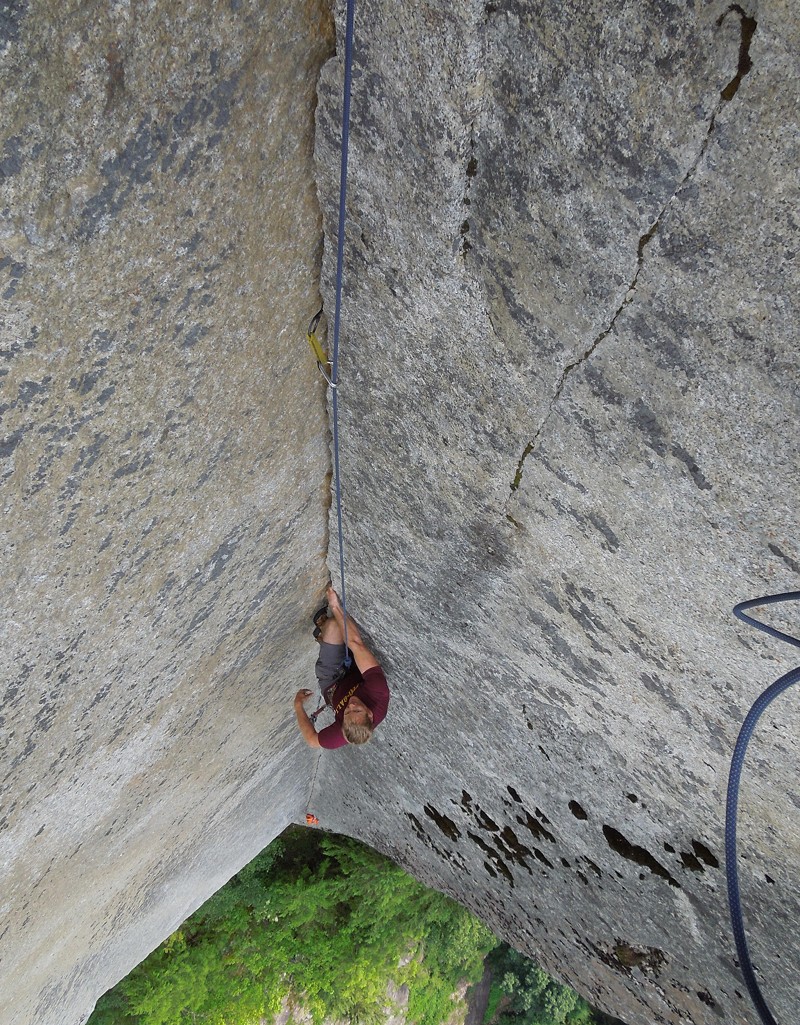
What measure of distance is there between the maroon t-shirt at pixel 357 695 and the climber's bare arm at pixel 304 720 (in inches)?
8.9

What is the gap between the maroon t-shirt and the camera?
3117mm

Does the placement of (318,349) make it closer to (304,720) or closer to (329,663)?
(329,663)

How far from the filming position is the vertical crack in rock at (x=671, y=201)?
3.03 ft

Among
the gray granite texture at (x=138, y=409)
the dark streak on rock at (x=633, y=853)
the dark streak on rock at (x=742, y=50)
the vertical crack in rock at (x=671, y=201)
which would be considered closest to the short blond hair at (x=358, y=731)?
the gray granite texture at (x=138, y=409)

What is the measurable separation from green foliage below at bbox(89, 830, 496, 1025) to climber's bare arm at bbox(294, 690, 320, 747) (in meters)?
2.84

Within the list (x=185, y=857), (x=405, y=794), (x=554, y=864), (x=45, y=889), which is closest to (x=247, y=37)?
(x=45, y=889)

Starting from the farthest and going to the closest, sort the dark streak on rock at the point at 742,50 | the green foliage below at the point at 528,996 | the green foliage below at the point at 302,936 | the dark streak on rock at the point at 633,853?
1. the green foliage below at the point at 528,996
2. the green foliage below at the point at 302,936
3. the dark streak on rock at the point at 633,853
4. the dark streak on rock at the point at 742,50

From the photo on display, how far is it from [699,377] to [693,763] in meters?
1.27

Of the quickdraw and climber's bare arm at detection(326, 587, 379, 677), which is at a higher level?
the quickdraw

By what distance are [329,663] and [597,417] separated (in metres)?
2.18

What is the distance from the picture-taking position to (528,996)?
8.80 metres

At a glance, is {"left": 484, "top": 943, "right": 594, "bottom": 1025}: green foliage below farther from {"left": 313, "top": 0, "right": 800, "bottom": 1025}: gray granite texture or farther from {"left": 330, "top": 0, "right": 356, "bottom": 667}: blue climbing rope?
{"left": 330, "top": 0, "right": 356, "bottom": 667}: blue climbing rope

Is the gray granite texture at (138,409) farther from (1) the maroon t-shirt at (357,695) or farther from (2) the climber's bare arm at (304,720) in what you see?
(2) the climber's bare arm at (304,720)

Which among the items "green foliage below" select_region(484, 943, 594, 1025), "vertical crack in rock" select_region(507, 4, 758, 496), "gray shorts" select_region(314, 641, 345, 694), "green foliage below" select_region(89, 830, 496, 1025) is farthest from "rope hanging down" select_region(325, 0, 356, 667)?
"green foliage below" select_region(484, 943, 594, 1025)
